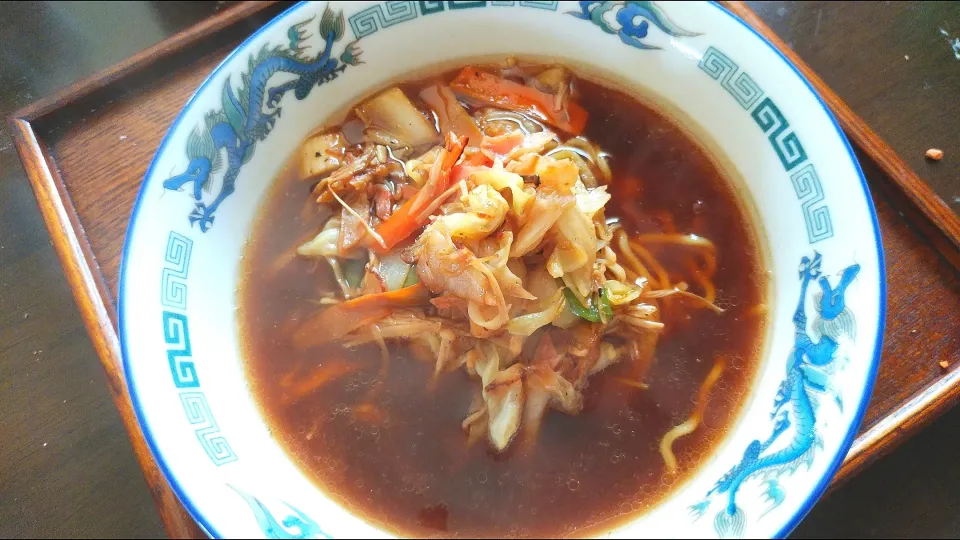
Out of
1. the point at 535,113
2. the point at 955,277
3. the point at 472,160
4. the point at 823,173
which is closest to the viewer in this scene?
the point at 823,173

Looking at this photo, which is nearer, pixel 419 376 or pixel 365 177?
pixel 419 376

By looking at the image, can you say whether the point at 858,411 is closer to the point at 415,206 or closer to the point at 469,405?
the point at 469,405

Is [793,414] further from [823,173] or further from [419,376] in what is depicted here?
[419,376]

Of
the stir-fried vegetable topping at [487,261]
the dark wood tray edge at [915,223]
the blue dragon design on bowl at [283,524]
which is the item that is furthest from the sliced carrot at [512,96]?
the blue dragon design on bowl at [283,524]

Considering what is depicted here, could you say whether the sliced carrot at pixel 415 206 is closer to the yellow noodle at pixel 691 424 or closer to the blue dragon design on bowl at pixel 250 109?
the blue dragon design on bowl at pixel 250 109

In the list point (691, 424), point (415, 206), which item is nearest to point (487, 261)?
point (415, 206)

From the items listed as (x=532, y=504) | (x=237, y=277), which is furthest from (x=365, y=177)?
(x=532, y=504)
